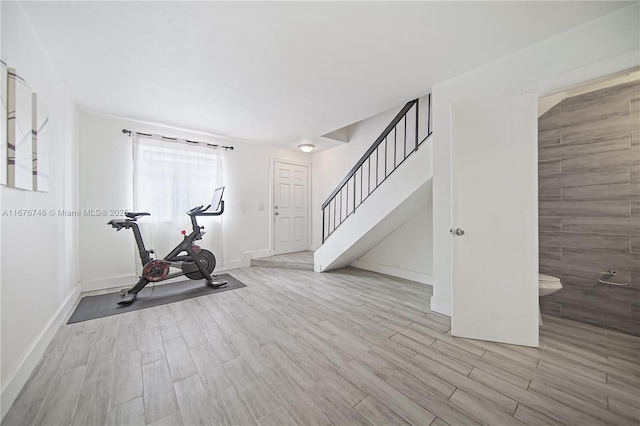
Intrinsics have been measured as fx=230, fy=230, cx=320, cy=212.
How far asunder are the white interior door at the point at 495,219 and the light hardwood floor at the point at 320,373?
0.24 metres

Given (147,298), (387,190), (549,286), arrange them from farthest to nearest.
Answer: (387,190)
(147,298)
(549,286)

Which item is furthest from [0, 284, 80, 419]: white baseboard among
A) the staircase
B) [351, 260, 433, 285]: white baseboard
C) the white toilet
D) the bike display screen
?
[351, 260, 433, 285]: white baseboard

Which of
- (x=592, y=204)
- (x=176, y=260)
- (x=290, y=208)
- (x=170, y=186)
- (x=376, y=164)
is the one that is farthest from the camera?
(x=290, y=208)

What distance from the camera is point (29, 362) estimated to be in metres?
→ 1.60

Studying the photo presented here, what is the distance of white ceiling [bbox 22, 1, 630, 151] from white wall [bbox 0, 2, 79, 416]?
0.23 meters

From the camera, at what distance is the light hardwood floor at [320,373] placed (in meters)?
1.29

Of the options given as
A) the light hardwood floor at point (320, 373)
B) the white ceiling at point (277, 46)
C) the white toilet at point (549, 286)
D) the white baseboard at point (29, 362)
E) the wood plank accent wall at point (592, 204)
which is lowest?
the light hardwood floor at point (320, 373)

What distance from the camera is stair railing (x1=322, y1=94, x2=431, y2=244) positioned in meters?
3.47

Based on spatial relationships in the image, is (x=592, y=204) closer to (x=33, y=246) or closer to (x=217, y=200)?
(x=217, y=200)

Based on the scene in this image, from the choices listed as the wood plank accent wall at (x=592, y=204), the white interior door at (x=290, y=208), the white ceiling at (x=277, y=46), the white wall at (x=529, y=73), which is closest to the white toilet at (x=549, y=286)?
the wood plank accent wall at (x=592, y=204)

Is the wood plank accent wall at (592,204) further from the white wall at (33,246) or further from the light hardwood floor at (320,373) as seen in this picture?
the white wall at (33,246)

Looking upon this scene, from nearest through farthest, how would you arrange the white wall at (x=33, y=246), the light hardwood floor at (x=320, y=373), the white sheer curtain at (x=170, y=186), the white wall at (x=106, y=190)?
the light hardwood floor at (x=320, y=373)
the white wall at (x=33, y=246)
the white wall at (x=106, y=190)
the white sheer curtain at (x=170, y=186)

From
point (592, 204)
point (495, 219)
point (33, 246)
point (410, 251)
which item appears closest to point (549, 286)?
point (495, 219)

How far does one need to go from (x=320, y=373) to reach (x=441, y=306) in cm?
165
